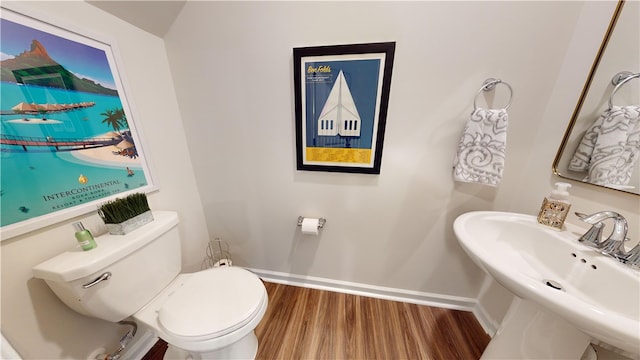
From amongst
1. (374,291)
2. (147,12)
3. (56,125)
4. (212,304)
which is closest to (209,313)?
(212,304)

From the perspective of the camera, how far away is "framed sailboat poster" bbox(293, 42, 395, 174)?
38.1 inches

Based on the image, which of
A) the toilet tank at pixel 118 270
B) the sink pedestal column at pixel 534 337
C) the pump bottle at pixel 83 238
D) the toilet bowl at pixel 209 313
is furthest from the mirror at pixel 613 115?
the pump bottle at pixel 83 238

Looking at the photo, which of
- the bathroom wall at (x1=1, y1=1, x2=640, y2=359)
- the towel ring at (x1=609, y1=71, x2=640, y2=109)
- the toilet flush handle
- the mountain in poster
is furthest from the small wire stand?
the towel ring at (x1=609, y1=71, x2=640, y2=109)

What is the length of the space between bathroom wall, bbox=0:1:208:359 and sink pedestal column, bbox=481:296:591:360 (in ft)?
5.69

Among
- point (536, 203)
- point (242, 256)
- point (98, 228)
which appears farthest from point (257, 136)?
point (536, 203)

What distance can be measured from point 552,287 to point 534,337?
1.12 ft

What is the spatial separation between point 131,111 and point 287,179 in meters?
0.86

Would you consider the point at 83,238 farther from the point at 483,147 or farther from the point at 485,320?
the point at 485,320

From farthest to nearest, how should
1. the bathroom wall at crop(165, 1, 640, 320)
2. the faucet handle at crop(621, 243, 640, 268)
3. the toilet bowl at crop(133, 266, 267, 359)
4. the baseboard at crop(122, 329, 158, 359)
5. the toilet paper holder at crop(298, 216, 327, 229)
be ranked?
the toilet paper holder at crop(298, 216, 327, 229) → the baseboard at crop(122, 329, 158, 359) → the bathroom wall at crop(165, 1, 640, 320) → the toilet bowl at crop(133, 266, 267, 359) → the faucet handle at crop(621, 243, 640, 268)

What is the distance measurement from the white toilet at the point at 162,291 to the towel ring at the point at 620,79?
1712mm

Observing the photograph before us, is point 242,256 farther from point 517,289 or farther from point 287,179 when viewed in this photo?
point 517,289

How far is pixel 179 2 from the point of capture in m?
1.00

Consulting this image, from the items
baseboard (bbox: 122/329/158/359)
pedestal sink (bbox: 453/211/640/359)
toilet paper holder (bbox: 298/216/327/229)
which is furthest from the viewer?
toilet paper holder (bbox: 298/216/327/229)

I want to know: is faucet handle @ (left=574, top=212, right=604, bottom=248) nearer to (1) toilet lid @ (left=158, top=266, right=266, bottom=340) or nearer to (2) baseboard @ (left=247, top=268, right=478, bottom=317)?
(2) baseboard @ (left=247, top=268, right=478, bottom=317)
